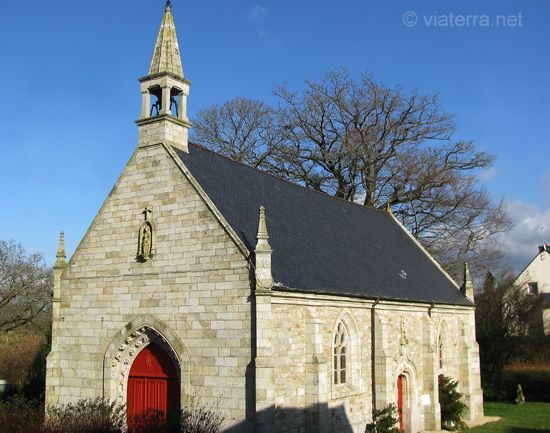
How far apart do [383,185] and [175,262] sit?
22743mm

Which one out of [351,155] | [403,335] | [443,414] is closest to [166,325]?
[403,335]

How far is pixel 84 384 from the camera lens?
681 inches

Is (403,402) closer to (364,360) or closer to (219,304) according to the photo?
(364,360)

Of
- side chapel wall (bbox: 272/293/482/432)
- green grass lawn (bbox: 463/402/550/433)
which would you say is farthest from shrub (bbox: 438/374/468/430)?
side chapel wall (bbox: 272/293/482/432)

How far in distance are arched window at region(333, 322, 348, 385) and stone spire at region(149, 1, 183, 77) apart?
30.8ft

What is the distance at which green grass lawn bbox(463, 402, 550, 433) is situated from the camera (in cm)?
2242

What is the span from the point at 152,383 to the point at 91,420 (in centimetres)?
252

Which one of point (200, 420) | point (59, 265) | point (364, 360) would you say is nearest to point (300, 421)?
point (200, 420)

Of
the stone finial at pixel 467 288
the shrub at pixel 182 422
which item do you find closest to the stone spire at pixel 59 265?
the shrub at pixel 182 422

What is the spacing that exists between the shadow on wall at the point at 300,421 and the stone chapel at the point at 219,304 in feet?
0.12

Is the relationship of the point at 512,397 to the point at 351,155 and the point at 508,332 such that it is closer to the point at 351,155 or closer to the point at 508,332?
the point at 508,332

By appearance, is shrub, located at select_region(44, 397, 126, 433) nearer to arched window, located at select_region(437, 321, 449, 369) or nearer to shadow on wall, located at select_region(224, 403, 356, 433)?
shadow on wall, located at select_region(224, 403, 356, 433)

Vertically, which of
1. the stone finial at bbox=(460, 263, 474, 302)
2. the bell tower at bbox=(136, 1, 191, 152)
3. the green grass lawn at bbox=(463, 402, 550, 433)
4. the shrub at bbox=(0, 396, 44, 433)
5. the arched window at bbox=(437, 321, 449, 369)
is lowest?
the green grass lawn at bbox=(463, 402, 550, 433)

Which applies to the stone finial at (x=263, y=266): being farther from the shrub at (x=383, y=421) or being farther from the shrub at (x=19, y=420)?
the shrub at (x=383, y=421)
